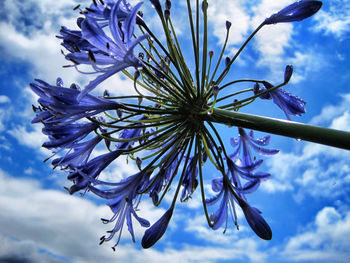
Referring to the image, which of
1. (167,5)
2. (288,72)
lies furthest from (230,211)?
(167,5)

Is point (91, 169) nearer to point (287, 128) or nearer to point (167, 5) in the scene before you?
point (167, 5)

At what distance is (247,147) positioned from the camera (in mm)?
5160

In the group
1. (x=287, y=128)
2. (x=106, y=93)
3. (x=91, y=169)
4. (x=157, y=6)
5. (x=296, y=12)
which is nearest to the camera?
(x=287, y=128)

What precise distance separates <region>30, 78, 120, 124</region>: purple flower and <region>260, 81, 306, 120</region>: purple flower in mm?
2091

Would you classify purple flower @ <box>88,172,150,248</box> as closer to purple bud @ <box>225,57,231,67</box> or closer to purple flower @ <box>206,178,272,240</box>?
purple flower @ <box>206,178,272,240</box>

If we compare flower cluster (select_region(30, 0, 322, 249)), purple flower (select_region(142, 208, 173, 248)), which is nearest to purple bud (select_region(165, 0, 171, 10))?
flower cluster (select_region(30, 0, 322, 249))

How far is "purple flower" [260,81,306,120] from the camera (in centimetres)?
431

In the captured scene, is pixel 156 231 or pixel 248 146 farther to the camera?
pixel 248 146

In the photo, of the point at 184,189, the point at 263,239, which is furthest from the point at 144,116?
the point at 263,239

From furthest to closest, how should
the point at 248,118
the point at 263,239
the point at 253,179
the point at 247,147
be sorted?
the point at 247,147, the point at 253,179, the point at 263,239, the point at 248,118

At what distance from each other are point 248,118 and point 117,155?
1835mm

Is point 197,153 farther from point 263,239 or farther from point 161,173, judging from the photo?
point 263,239

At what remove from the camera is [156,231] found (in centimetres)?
403

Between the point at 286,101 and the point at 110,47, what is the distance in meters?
2.46
